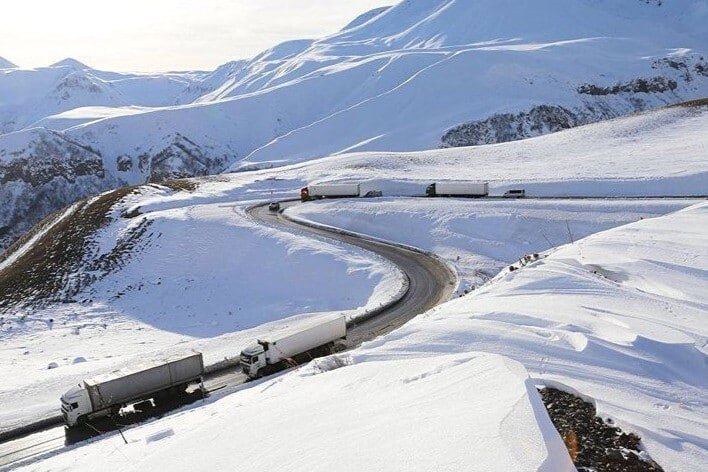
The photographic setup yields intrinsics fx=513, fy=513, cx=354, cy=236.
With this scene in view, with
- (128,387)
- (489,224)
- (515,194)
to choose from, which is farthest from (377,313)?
(515,194)

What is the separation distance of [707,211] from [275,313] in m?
34.3

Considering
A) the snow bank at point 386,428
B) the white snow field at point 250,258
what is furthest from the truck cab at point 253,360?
the snow bank at point 386,428

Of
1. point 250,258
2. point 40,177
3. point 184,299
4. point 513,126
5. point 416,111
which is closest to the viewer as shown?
point 184,299

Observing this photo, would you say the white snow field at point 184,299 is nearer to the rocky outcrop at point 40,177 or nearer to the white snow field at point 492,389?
the white snow field at point 492,389

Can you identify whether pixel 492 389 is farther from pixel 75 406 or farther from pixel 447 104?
pixel 447 104

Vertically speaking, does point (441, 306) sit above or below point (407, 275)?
above

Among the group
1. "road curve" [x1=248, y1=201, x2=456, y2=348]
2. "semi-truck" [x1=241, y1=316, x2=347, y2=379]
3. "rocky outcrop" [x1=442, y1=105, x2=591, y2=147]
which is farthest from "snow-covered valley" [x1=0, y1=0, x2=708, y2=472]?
"rocky outcrop" [x1=442, y1=105, x2=591, y2=147]

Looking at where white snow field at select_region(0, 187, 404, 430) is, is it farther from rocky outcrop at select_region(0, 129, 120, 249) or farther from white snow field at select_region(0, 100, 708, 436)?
rocky outcrop at select_region(0, 129, 120, 249)

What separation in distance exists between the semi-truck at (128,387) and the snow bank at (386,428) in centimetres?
433

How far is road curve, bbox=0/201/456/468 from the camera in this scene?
22859mm

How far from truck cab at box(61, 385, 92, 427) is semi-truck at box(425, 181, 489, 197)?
48760mm

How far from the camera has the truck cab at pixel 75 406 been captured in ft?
Answer: 76.0

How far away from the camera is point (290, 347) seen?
91.9 ft

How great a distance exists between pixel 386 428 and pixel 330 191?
59629 mm
